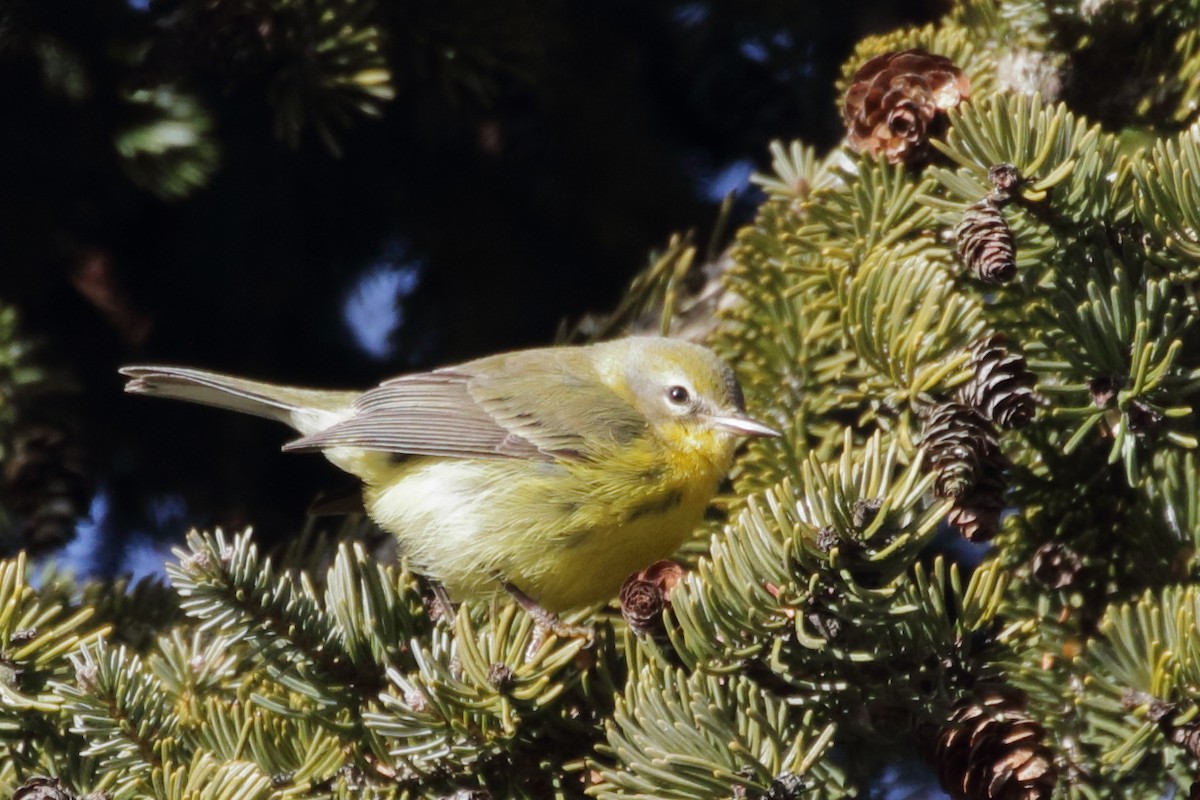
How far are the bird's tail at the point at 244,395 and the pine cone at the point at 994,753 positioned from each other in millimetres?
2398

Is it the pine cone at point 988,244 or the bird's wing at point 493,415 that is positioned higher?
the pine cone at point 988,244

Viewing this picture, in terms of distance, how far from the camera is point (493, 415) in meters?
3.82

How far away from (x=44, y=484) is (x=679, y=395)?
1.89 m

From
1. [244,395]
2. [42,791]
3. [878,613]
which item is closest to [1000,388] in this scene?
[878,613]

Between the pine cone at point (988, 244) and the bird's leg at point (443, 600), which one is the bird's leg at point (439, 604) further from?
the pine cone at point (988, 244)

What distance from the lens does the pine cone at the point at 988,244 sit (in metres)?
2.28

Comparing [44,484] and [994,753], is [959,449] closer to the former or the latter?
[994,753]

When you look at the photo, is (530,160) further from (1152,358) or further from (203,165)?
(1152,358)

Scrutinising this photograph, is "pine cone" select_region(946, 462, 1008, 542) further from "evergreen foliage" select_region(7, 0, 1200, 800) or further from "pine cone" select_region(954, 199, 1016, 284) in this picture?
"pine cone" select_region(954, 199, 1016, 284)

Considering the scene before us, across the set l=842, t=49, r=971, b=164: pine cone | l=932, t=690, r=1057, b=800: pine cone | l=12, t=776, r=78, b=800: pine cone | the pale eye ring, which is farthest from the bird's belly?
l=12, t=776, r=78, b=800: pine cone

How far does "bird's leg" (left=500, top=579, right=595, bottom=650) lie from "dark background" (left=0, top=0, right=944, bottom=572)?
4.41 ft

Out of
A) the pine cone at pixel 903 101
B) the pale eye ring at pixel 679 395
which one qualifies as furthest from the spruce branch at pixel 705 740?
the pale eye ring at pixel 679 395

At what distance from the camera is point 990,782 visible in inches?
78.8

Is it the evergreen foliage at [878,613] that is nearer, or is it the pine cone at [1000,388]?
the evergreen foliage at [878,613]
